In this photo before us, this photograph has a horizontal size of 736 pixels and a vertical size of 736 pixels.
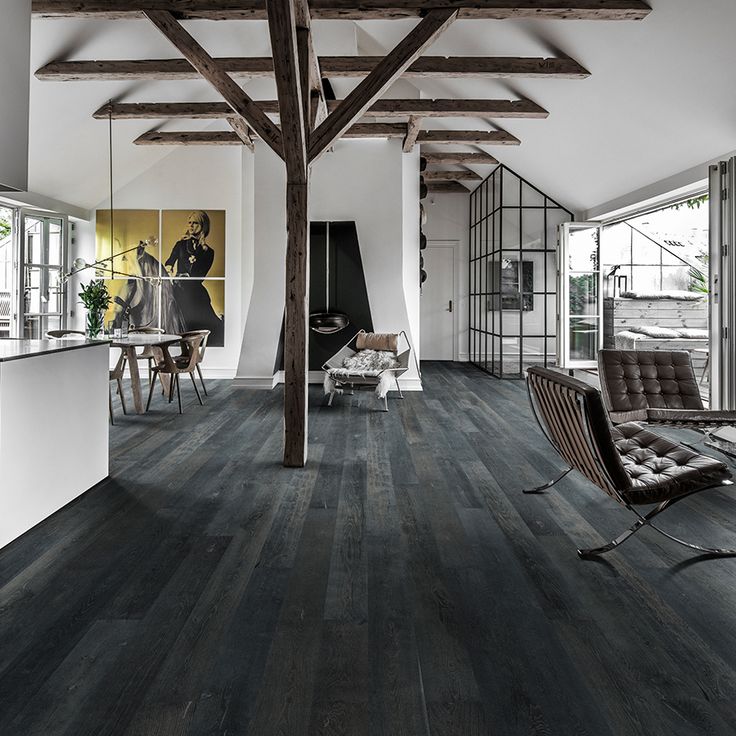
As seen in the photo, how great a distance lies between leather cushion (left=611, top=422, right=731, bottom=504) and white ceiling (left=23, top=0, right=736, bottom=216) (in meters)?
3.09

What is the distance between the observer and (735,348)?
5.54 m

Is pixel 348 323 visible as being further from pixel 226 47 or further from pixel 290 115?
pixel 290 115

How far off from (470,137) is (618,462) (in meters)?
6.65

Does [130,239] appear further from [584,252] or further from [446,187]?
[584,252]

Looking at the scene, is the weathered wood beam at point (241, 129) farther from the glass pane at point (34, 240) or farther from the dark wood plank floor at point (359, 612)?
the dark wood plank floor at point (359, 612)

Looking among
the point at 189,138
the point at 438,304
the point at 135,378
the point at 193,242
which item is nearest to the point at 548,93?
the point at 189,138

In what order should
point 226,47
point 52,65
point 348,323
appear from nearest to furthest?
point 52,65
point 226,47
point 348,323

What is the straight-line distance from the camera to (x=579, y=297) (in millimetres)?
9484

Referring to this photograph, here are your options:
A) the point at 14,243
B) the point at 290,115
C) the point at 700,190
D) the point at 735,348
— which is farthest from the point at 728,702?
the point at 14,243

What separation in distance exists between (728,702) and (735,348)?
432 centimetres

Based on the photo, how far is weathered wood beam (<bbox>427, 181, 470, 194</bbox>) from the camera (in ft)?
41.1

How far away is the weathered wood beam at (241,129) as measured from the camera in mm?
8023

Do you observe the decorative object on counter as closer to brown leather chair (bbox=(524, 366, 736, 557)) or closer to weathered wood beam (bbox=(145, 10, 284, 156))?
weathered wood beam (bbox=(145, 10, 284, 156))

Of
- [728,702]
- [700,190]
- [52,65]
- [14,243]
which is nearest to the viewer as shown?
[728,702]
